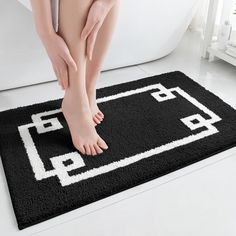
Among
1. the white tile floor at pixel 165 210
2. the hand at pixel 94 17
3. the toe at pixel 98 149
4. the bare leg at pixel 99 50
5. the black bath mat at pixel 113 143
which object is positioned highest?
the hand at pixel 94 17

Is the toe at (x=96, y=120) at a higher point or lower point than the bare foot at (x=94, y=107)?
lower

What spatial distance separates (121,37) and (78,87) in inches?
22.2

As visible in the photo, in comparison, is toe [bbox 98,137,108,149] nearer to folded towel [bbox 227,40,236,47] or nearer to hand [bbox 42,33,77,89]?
hand [bbox 42,33,77,89]

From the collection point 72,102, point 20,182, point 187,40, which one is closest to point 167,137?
point 72,102

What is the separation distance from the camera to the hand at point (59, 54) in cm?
91

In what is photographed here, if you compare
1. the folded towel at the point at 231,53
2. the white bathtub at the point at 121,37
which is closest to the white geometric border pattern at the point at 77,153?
the white bathtub at the point at 121,37

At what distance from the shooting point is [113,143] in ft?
3.71

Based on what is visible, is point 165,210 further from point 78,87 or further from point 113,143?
point 78,87

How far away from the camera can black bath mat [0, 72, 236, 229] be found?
3.11ft

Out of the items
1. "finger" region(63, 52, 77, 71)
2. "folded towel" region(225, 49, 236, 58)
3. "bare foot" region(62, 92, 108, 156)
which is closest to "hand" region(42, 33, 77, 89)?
"finger" region(63, 52, 77, 71)

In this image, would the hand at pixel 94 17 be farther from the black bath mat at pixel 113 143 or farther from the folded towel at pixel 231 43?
the folded towel at pixel 231 43

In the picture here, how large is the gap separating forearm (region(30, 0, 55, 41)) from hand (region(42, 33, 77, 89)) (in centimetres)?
1

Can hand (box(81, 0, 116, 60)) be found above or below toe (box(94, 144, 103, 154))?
above

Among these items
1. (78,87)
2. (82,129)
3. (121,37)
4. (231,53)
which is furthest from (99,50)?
(231,53)
